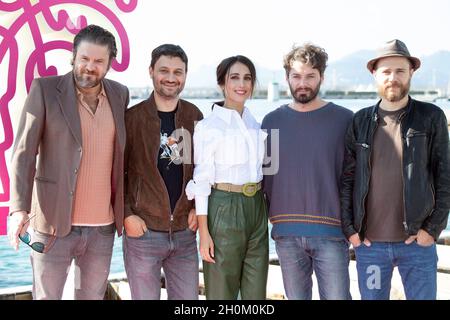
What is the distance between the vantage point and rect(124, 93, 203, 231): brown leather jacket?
304cm

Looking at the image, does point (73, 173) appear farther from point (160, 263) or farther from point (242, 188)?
point (242, 188)

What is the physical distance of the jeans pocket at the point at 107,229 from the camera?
3018 mm

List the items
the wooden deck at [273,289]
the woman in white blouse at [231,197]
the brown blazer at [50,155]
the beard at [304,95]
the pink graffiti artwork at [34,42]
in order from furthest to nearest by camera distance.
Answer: the wooden deck at [273,289]
the pink graffiti artwork at [34,42]
the beard at [304,95]
the woman in white blouse at [231,197]
the brown blazer at [50,155]

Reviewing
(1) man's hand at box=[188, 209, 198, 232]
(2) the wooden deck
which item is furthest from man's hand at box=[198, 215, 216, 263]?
(2) the wooden deck

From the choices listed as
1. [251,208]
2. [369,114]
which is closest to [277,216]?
[251,208]

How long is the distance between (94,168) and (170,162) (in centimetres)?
37

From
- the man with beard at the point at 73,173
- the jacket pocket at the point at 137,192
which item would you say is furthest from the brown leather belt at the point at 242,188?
the man with beard at the point at 73,173

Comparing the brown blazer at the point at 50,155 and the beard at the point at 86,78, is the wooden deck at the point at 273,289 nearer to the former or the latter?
the brown blazer at the point at 50,155

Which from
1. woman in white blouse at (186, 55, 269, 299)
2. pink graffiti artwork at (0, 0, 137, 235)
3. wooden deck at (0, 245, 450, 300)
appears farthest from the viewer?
wooden deck at (0, 245, 450, 300)

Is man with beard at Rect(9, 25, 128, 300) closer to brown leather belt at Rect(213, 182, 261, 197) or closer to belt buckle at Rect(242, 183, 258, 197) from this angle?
brown leather belt at Rect(213, 182, 261, 197)

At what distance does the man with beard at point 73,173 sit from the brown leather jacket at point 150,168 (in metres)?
0.08

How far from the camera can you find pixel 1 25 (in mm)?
3816

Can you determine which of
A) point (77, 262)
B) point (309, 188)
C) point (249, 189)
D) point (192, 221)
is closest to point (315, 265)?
point (309, 188)

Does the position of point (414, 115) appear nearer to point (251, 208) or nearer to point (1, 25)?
point (251, 208)
